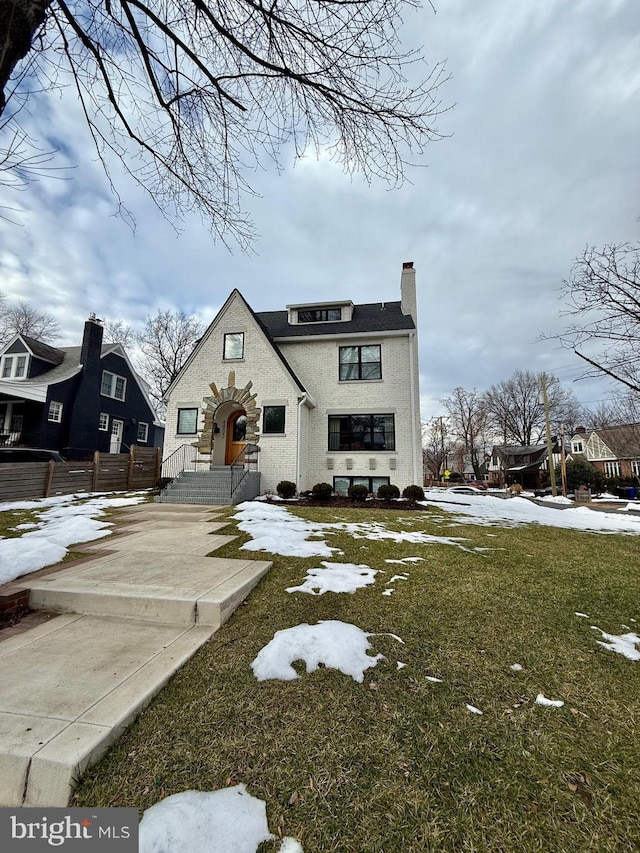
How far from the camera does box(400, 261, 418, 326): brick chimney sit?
1548 cm

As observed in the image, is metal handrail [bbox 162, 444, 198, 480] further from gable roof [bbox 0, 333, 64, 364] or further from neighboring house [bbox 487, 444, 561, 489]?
neighboring house [bbox 487, 444, 561, 489]

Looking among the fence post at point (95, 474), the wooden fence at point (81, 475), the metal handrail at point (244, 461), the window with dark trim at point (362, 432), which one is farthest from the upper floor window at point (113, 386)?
the window with dark trim at point (362, 432)

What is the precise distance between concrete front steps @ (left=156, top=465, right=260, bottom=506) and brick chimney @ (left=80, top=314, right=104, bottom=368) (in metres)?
12.8

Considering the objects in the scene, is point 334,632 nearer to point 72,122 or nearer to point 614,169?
point 72,122

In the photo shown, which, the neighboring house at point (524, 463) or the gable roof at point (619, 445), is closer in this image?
the gable roof at point (619, 445)

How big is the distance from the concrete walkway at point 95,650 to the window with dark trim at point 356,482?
9722mm

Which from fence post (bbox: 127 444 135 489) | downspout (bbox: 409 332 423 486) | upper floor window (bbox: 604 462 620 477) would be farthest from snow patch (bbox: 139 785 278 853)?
upper floor window (bbox: 604 462 620 477)

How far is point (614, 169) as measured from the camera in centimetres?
586

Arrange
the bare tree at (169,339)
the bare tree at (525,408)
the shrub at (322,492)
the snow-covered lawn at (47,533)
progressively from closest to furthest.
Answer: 1. the snow-covered lawn at (47,533)
2. the shrub at (322,492)
3. the bare tree at (169,339)
4. the bare tree at (525,408)

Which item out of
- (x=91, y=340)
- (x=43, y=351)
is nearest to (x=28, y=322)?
(x=43, y=351)

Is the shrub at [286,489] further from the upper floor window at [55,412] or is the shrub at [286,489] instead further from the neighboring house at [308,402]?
the upper floor window at [55,412]

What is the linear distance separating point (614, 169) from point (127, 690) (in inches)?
361

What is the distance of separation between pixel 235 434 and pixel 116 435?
12.6m

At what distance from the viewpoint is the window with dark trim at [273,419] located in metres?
13.7
